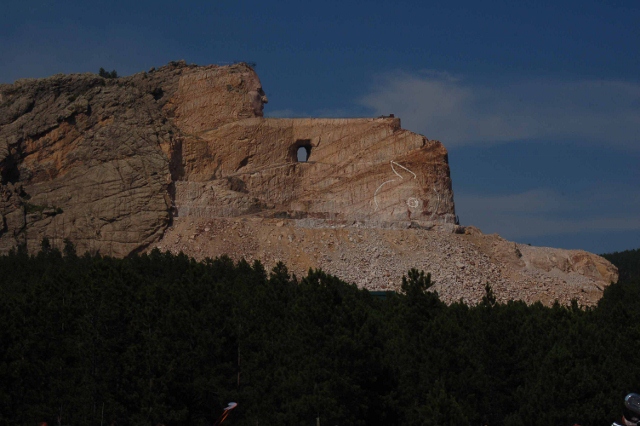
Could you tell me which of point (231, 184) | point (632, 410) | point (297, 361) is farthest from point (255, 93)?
point (632, 410)

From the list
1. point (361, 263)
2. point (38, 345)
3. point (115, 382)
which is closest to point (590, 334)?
point (115, 382)

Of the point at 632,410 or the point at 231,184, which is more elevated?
the point at 231,184

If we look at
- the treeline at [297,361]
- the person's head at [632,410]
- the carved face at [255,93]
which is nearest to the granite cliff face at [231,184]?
the carved face at [255,93]

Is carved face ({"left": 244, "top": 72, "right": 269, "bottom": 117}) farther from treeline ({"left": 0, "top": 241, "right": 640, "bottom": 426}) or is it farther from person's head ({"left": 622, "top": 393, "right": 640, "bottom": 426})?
person's head ({"left": 622, "top": 393, "right": 640, "bottom": 426})

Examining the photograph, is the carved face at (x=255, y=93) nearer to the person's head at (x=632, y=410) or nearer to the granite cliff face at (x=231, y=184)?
the granite cliff face at (x=231, y=184)

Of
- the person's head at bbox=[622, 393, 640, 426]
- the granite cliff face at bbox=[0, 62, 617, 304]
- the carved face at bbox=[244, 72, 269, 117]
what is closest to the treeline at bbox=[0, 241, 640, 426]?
the person's head at bbox=[622, 393, 640, 426]

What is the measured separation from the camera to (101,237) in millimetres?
74062

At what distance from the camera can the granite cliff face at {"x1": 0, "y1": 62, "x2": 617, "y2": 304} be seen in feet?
242

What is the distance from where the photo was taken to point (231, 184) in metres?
79.4

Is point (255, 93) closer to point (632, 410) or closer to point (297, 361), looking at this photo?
point (297, 361)

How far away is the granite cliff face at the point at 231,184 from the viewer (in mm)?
73875

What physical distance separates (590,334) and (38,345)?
19.9 meters

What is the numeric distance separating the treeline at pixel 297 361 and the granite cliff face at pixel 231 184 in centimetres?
2630

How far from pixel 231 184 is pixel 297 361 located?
3914cm
